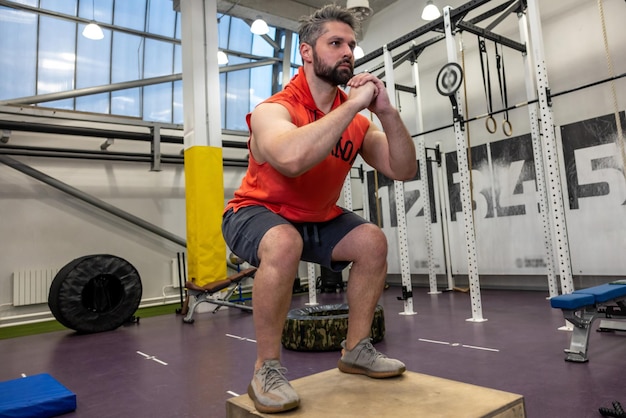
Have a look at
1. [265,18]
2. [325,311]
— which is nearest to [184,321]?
[325,311]

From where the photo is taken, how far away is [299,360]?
272cm

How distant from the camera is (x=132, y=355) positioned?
323 centimetres

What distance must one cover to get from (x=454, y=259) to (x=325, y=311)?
3.15 metres

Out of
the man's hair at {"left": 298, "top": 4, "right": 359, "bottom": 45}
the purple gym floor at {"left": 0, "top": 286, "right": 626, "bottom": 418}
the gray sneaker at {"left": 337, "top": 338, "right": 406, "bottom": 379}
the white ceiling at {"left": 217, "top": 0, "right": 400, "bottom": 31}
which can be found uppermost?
the white ceiling at {"left": 217, "top": 0, "right": 400, "bottom": 31}

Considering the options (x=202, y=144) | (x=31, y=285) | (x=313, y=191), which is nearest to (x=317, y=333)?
(x=313, y=191)

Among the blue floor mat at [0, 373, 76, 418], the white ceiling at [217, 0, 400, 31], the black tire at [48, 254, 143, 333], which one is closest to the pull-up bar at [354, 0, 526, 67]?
the white ceiling at [217, 0, 400, 31]

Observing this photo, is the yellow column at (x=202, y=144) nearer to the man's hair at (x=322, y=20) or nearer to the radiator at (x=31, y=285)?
the radiator at (x=31, y=285)

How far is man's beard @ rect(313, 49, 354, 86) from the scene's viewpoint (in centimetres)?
129

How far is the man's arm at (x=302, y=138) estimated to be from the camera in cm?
108

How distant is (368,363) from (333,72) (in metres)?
0.90

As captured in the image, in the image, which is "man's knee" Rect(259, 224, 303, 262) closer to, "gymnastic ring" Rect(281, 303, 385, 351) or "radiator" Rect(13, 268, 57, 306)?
"gymnastic ring" Rect(281, 303, 385, 351)

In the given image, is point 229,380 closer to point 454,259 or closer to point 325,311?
point 325,311

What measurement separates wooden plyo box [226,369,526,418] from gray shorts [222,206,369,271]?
0.39 meters

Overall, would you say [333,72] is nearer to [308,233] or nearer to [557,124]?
[308,233]
